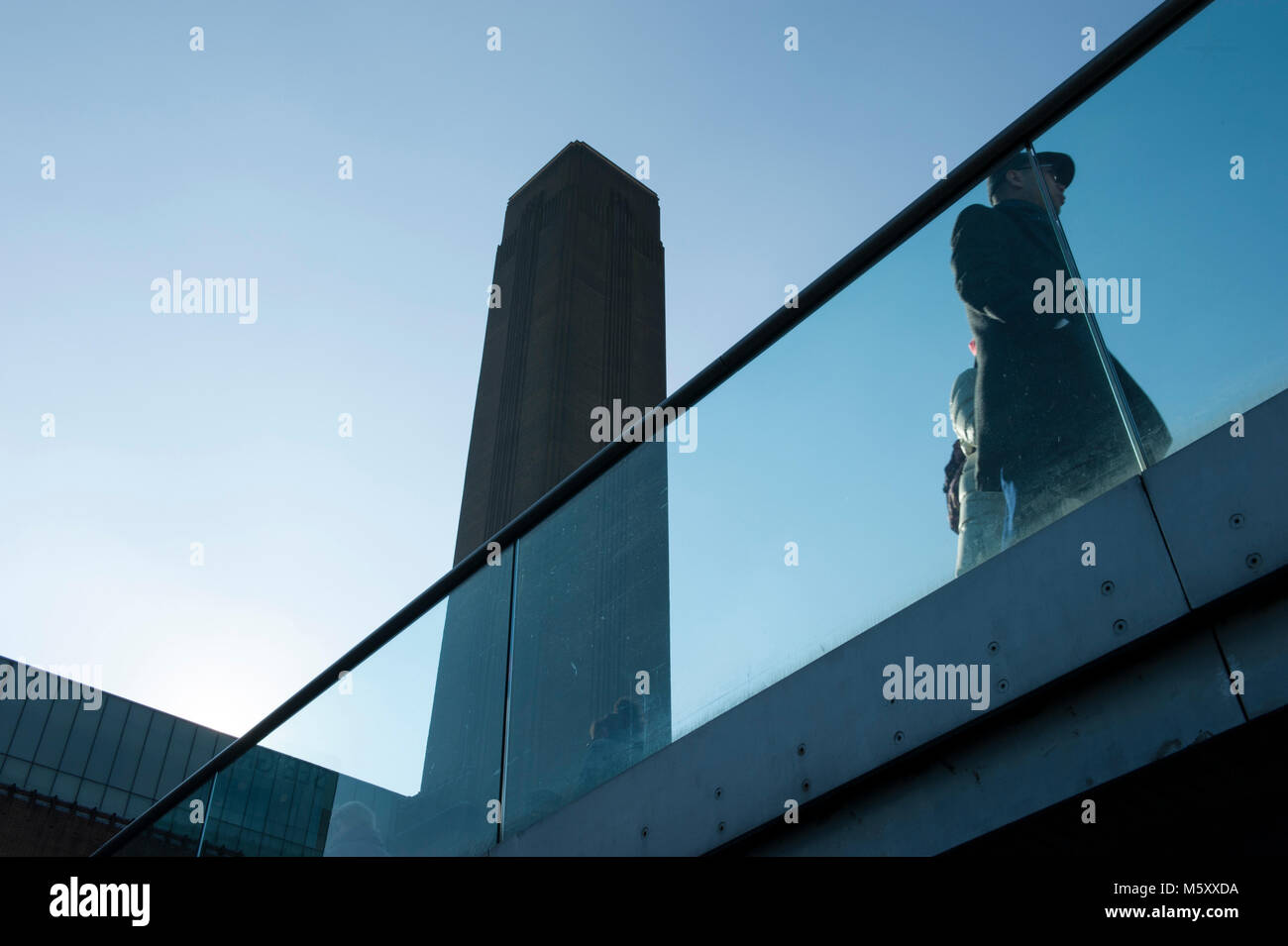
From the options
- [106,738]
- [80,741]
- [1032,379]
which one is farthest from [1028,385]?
[106,738]

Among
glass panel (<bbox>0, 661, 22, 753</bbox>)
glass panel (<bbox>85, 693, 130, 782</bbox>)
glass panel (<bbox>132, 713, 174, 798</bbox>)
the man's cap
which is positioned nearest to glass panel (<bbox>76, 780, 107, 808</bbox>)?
glass panel (<bbox>85, 693, 130, 782</bbox>)

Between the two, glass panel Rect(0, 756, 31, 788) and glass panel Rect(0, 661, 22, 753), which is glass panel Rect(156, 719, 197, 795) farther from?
glass panel Rect(0, 661, 22, 753)

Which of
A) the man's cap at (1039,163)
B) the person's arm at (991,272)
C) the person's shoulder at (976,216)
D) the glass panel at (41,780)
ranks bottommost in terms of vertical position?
the glass panel at (41,780)

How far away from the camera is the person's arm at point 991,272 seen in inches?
125

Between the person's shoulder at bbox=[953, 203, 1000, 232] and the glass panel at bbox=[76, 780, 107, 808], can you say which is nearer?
the person's shoulder at bbox=[953, 203, 1000, 232]

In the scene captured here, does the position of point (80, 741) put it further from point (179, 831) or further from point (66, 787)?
point (179, 831)

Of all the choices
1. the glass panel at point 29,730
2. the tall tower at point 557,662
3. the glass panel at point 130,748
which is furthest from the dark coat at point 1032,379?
the glass panel at point 130,748

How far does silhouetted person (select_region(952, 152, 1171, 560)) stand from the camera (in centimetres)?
290

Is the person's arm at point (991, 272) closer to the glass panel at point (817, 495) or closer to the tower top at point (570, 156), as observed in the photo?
the glass panel at point (817, 495)

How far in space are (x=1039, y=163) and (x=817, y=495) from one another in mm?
1190

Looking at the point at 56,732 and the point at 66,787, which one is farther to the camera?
the point at 56,732

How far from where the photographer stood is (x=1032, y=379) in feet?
10.2
